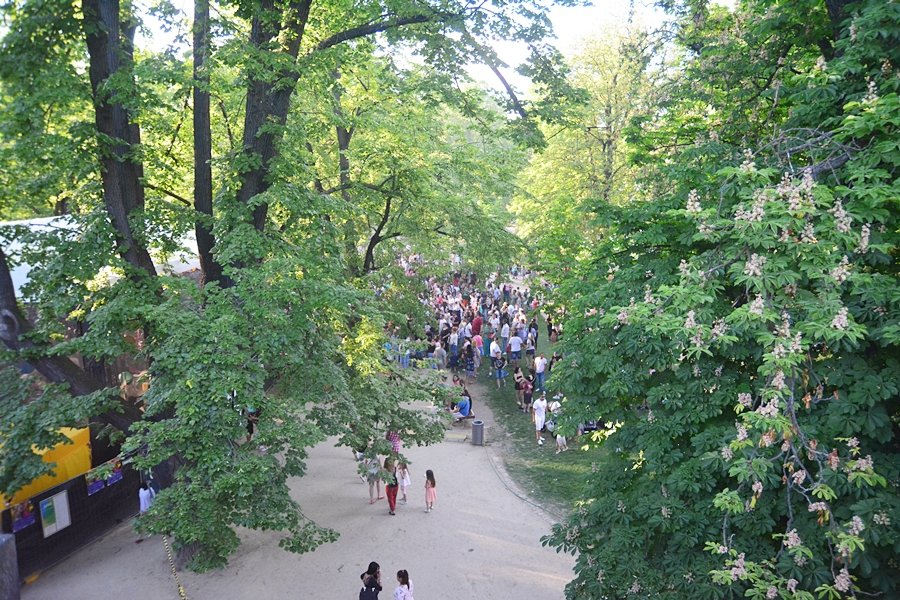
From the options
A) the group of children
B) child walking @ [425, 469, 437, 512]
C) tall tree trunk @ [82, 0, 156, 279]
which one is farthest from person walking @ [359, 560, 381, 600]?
tall tree trunk @ [82, 0, 156, 279]

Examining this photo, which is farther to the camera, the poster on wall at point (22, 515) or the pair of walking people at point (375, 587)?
the poster on wall at point (22, 515)

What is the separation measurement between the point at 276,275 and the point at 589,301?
4.09 metres

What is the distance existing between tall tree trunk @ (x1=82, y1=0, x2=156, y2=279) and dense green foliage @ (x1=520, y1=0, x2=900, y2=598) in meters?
6.30

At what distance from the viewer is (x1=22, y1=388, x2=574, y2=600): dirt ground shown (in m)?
9.27

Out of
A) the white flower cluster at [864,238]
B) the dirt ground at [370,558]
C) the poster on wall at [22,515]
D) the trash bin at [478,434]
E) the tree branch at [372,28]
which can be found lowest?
the dirt ground at [370,558]

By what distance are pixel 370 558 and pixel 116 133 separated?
778 centimetres

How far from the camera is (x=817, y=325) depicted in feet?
13.6

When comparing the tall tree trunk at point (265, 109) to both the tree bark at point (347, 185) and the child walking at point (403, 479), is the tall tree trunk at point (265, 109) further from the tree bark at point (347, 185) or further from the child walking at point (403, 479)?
the child walking at point (403, 479)

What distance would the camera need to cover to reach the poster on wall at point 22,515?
9.59 metres

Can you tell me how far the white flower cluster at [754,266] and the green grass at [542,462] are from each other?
6997 millimetres

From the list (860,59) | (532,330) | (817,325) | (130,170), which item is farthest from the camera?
(532,330)

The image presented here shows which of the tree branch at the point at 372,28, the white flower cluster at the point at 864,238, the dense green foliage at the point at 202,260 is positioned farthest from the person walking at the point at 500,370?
the white flower cluster at the point at 864,238

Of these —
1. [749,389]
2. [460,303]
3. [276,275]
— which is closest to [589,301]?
[749,389]

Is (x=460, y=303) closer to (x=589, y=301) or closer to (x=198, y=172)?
(x=198, y=172)
